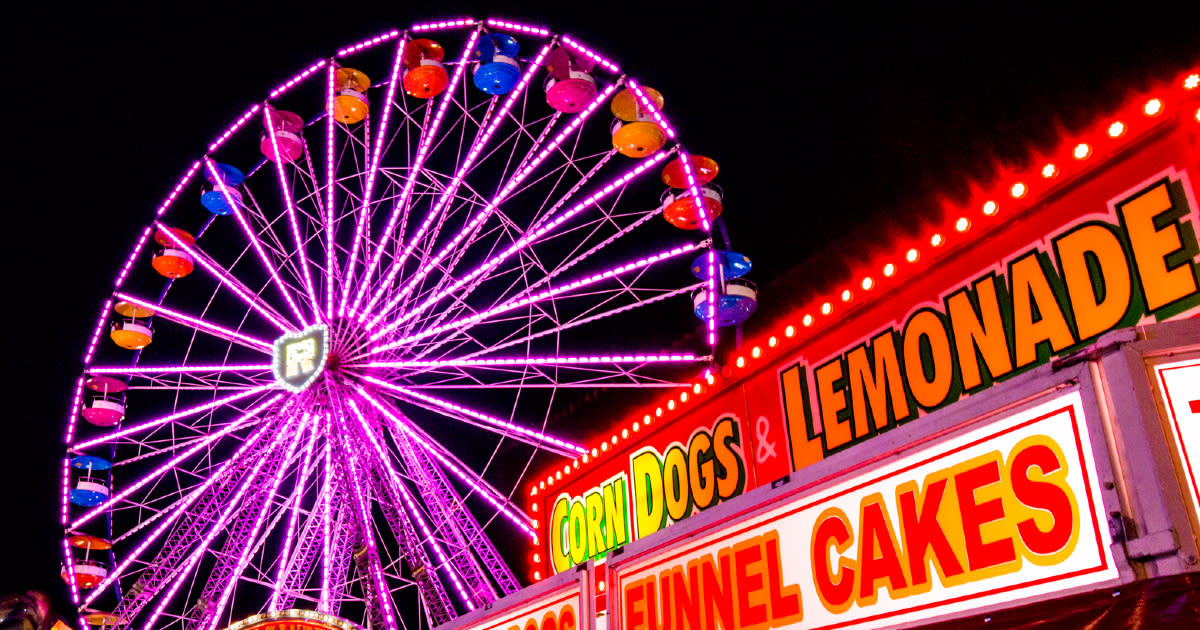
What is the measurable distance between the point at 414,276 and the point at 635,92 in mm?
4104

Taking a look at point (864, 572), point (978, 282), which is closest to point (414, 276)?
point (978, 282)

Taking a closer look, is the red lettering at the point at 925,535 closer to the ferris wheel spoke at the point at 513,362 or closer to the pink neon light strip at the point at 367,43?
the ferris wheel spoke at the point at 513,362

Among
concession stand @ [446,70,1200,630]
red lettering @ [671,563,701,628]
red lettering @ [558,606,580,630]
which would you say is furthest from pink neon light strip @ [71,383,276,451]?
red lettering @ [671,563,701,628]

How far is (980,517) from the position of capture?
7.35 feet

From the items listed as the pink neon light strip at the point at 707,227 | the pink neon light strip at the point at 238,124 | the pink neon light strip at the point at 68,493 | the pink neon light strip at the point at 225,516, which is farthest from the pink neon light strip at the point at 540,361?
the pink neon light strip at the point at 68,493

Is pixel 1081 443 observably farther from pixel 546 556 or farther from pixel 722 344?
pixel 722 344

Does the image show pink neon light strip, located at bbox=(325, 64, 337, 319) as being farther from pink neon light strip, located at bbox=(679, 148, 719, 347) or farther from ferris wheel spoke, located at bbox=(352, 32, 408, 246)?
pink neon light strip, located at bbox=(679, 148, 719, 347)

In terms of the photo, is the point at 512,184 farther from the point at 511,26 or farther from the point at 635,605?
the point at 635,605

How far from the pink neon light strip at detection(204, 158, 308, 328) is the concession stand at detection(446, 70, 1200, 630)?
767cm

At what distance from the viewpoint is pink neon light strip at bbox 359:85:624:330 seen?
11.4 meters

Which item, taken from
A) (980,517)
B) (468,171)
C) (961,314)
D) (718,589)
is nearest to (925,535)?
(980,517)

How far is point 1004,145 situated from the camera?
434 inches

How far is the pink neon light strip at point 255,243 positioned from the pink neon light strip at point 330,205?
26.4 inches

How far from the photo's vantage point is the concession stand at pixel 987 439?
1955mm
